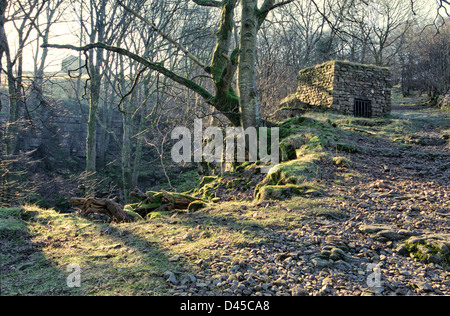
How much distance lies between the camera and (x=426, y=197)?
4.47m

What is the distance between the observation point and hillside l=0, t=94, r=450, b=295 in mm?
2349

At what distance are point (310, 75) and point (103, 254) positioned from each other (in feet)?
50.7

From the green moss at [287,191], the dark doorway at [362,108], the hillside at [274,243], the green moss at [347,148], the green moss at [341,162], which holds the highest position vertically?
the dark doorway at [362,108]

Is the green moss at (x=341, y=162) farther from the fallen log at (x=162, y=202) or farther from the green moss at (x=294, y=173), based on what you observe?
the fallen log at (x=162, y=202)

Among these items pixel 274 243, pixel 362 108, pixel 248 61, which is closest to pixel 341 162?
pixel 248 61

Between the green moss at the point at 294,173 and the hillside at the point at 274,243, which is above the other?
the green moss at the point at 294,173

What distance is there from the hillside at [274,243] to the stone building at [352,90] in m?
9.09

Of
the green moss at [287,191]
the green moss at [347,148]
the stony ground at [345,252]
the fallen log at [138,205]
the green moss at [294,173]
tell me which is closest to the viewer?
the stony ground at [345,252]

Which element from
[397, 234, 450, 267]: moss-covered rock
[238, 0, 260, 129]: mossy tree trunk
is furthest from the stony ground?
[238, 0, 260, 129]: mossy tree trunk

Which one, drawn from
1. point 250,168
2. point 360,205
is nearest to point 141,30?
point 250,168

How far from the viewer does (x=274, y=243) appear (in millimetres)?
3133

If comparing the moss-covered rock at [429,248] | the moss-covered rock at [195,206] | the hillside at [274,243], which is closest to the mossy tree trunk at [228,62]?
the hillside at [274,243]

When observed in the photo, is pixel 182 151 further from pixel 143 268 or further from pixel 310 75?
pixel 143 268

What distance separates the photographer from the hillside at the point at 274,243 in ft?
7.71
